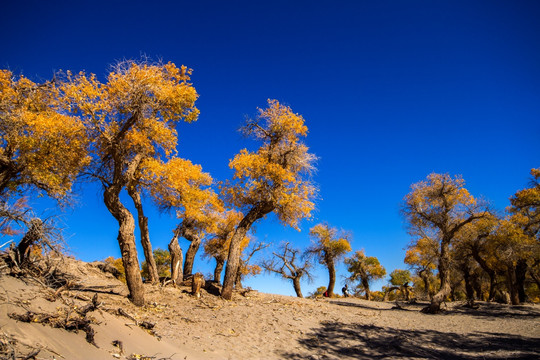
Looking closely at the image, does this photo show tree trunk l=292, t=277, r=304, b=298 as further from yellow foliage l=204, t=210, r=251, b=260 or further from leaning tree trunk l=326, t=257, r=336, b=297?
yellow foliage l=204, t=210, r=251, b=260

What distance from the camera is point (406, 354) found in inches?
325

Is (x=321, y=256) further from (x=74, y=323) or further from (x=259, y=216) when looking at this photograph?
(x=74, y=323)

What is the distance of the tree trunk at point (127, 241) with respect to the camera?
1045 centimetres

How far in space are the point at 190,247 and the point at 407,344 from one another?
53.9ft

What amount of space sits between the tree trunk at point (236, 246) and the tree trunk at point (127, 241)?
4.75 metres

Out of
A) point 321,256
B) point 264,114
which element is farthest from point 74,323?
point 321,256

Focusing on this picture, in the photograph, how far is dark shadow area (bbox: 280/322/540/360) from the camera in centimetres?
812

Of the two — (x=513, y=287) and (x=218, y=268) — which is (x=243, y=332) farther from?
(x=513, y=287)

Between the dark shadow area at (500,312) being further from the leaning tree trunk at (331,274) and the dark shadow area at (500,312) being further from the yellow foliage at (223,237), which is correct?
the yellow foliage at (223,237)

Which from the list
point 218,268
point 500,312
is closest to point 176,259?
point 218,268

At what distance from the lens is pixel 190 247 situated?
2142 cm

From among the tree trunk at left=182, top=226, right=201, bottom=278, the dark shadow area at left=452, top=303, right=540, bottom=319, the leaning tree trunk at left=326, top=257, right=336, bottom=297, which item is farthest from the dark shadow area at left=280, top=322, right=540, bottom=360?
the leaning tree trunk at left=326, top=257, right=336, bottom=297

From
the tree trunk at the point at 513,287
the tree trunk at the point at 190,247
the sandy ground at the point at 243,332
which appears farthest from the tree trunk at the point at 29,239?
the tree trunk at the point at 513,287

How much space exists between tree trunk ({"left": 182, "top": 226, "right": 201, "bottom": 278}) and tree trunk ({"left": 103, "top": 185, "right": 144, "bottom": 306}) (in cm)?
982
